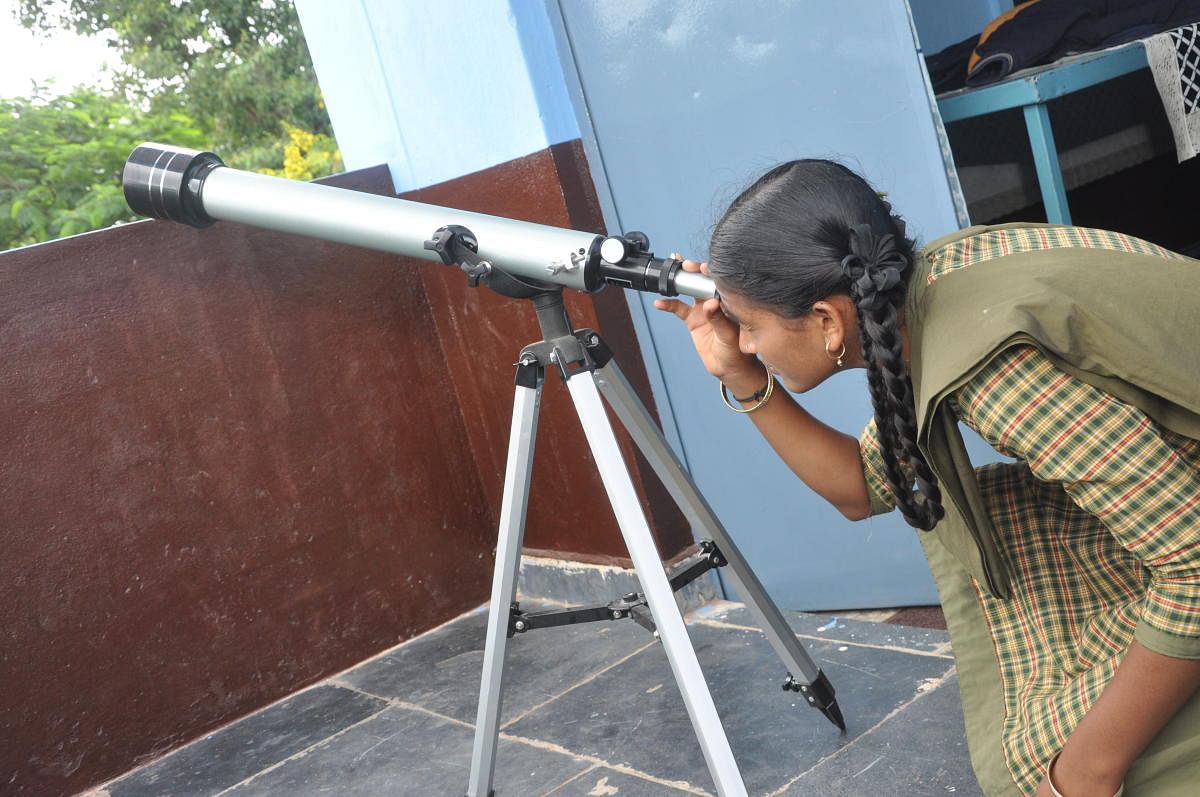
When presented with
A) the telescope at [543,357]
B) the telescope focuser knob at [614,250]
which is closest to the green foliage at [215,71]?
the telescope at [543,357]

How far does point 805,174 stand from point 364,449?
6.20 feet

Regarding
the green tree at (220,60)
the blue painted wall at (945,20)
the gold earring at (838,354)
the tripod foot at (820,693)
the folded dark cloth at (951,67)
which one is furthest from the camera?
the green tree at (220,60)

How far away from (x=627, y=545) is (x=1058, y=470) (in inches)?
29.9

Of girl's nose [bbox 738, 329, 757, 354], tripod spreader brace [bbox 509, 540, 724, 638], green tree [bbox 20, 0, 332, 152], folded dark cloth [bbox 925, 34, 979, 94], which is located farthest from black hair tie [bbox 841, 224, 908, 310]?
green tree [bbox 20, 0, 332, 152]

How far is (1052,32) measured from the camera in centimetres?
271

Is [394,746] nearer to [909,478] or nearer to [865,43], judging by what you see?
[909,478]

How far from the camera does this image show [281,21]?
11.1 m

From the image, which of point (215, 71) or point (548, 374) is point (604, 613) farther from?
point (215, 71)

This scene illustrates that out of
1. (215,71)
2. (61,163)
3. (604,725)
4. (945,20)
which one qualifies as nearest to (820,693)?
(604,725)

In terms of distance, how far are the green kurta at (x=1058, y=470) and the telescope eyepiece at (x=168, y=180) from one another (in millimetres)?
1337

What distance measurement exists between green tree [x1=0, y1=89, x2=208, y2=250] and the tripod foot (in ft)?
20.8

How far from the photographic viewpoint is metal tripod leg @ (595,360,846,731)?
71.8 inches

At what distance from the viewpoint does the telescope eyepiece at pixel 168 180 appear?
6.73 feet

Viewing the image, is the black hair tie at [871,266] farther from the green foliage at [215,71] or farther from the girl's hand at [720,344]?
the green foliage at [215,71]
